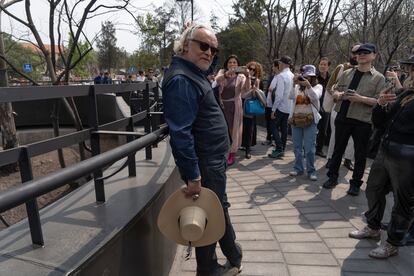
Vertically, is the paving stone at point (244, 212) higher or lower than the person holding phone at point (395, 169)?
lower

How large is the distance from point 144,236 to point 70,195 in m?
0.65

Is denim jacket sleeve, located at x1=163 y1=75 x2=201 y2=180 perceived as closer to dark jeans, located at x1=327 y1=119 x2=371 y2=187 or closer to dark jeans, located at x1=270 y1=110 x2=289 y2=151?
dark jeans, located at x1=327 y1=119 x2=371 y2=187

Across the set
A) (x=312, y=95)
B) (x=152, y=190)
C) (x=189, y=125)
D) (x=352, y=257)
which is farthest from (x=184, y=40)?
(x=312, y=95)

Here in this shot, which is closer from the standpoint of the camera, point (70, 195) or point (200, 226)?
point (200, 226)

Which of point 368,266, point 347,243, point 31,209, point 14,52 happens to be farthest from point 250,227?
point 14,52

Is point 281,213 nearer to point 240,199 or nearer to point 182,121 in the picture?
point 240,199

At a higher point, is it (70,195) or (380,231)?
(70,195)

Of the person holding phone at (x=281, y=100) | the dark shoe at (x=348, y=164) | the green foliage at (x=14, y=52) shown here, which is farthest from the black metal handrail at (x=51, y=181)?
the green foliage at (x=14, y=52)

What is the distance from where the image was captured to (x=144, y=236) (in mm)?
2275

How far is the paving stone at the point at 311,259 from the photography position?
9.61 ft

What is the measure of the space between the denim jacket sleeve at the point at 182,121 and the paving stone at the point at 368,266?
5.29 feet

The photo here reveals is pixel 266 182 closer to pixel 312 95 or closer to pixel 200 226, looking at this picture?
pixel 312 95

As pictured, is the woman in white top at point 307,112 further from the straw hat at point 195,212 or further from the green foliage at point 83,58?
the green foliage at point 83,58

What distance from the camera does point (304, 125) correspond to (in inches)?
202
